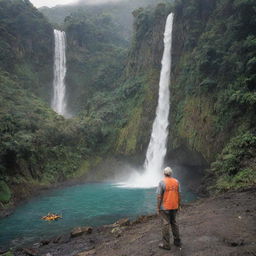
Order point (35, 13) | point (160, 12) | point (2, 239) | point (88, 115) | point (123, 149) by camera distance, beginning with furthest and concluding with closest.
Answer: point (35, 13) → point (88, 115) → point (160, 12) → point (123, 149) → point (2, 239)

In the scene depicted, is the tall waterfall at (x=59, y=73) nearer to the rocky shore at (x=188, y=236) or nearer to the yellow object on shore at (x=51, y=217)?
the yellow object on shore at (x=51, y=217)

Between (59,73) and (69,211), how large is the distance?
40.1 meters

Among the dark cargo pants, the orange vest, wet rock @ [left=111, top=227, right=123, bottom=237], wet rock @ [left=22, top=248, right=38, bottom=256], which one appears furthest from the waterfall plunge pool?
the orange vest

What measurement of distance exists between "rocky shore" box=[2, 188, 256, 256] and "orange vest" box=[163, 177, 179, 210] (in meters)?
1.08

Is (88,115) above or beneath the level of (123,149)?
above

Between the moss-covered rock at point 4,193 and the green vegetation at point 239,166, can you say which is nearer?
the green vegetation at point 239,166

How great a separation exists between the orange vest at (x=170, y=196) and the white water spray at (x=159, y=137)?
2364 centimetres

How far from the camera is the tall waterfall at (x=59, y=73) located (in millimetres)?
52594

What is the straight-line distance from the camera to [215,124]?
24.7 m

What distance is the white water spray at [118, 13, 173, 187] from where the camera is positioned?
3303 cm

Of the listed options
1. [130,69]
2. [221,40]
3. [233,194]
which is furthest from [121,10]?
[233,194]

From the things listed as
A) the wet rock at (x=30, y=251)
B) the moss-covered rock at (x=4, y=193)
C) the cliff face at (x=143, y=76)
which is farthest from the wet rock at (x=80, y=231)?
the cliff face at (x=143, y=76)

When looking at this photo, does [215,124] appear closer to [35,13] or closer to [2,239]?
[2,239]

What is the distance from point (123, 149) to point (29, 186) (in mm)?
14470
